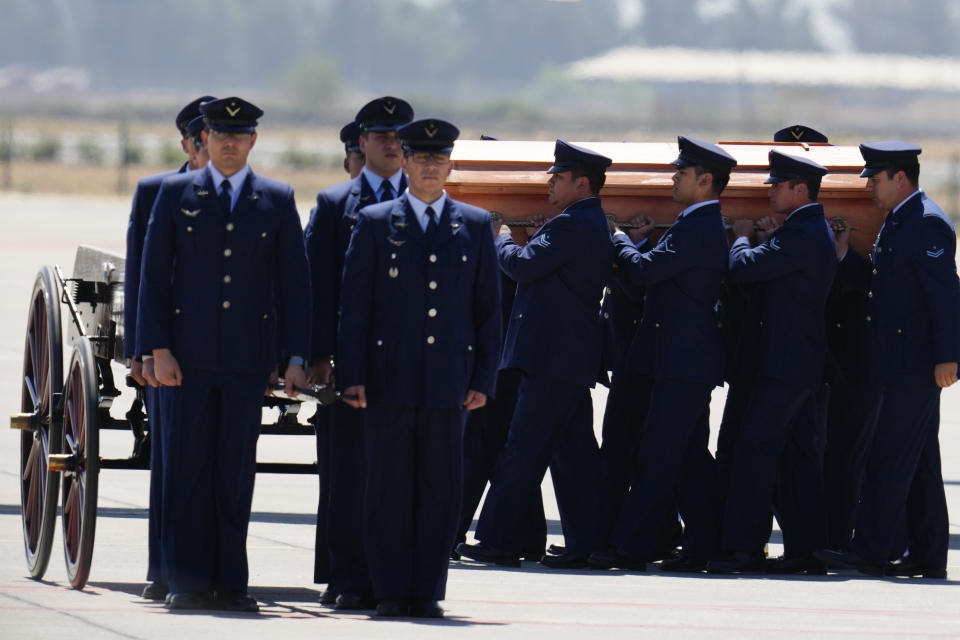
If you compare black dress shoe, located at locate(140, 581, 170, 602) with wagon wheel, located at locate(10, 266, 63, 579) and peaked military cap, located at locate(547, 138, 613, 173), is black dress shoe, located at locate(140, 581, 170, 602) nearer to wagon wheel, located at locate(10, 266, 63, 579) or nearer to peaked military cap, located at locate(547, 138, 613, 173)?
wagon wheel, located at locate(10, 266, 63, 579)

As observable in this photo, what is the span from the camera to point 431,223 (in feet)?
22.4

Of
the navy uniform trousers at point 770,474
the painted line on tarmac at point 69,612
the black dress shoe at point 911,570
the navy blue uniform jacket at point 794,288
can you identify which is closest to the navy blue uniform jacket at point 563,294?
the navy blue uniform jacket at point 794,288

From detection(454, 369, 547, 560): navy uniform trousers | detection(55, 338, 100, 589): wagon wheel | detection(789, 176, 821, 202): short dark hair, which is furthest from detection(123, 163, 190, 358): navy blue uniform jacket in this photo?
detection(789, 176, 821, 202): short dark hair

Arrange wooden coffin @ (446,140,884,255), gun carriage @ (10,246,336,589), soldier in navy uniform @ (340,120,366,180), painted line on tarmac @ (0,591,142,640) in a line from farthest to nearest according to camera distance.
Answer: wooden coffin @ (446,140,884,255) → soldier in navy uniform @ (340,120,366,180) → gun carriage @ (10,246,336,589) → painted line on tarmac @ (0,591,142,640)

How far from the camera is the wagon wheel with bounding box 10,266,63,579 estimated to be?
286 inches

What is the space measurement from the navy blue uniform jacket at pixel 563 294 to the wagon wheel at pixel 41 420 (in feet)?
5.93

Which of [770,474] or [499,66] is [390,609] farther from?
[499,66]

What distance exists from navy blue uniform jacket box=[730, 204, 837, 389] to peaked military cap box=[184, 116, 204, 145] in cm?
223

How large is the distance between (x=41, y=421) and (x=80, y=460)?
0.55 metres

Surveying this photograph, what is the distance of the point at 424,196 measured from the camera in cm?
680

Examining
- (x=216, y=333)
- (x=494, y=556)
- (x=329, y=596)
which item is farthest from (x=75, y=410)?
(x=494, y=556)

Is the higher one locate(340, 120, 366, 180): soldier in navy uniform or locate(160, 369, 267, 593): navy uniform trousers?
locate(340, 120, 366, 180): soldier in navy uniform

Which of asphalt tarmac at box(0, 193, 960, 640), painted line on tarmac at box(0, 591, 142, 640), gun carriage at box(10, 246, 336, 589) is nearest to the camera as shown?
painted line on tarmac at box(0, 591, 142, 640)

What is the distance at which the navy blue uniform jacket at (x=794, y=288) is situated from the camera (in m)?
8.12
